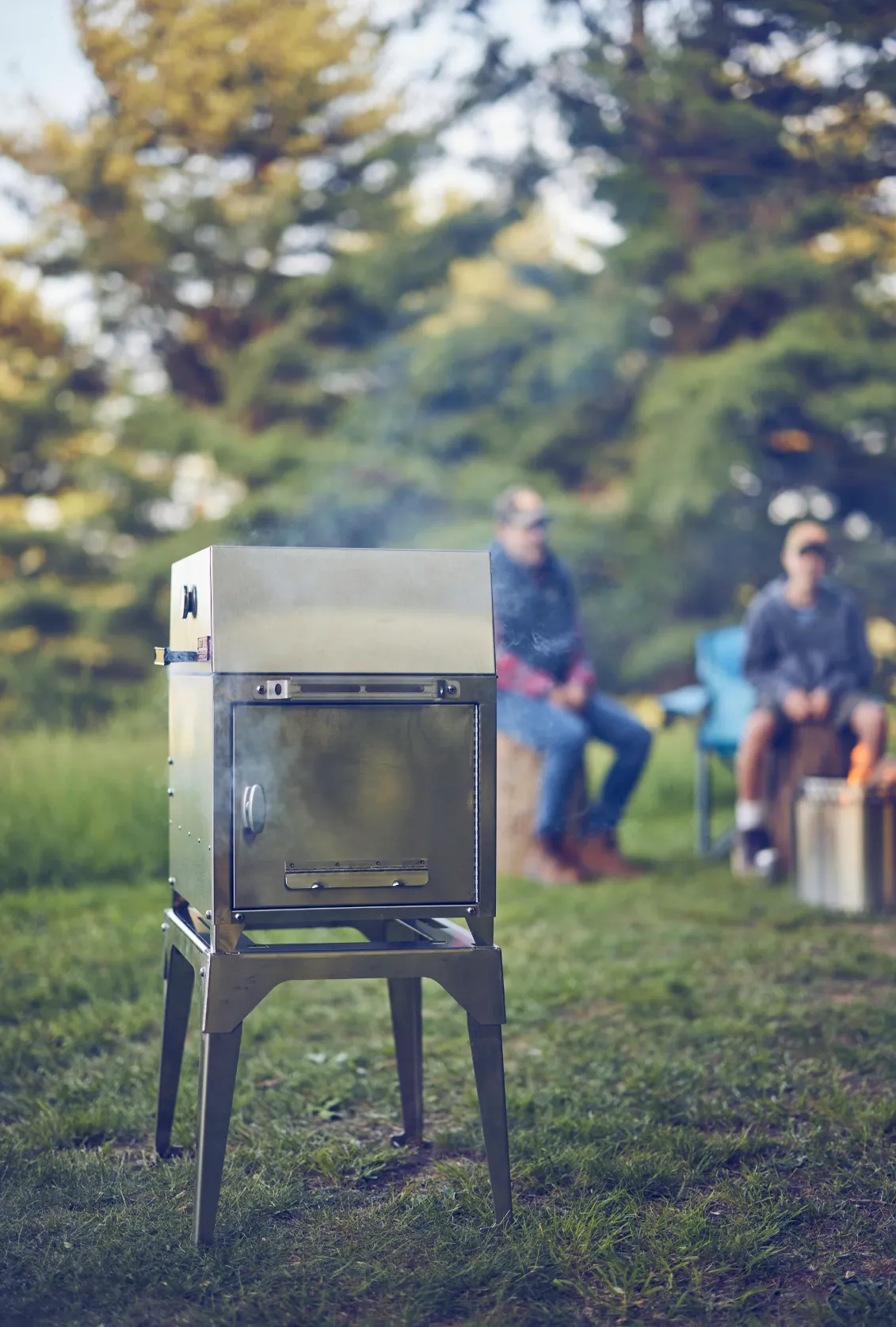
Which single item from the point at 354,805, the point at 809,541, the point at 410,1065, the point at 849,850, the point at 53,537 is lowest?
the point at 410,1065

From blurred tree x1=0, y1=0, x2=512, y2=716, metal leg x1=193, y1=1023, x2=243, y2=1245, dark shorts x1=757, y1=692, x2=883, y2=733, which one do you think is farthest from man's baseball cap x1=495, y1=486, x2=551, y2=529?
blurred tree x1=0, y1=0, x2=512, y2=716

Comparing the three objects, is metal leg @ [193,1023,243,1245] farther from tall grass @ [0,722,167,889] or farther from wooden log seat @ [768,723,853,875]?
wooden log seat @ [768,723,853,875]

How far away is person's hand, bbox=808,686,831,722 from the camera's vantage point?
5336 millimetres

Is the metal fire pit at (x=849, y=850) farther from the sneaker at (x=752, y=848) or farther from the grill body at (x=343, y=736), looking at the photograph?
the grill body at (x=343, y=736)

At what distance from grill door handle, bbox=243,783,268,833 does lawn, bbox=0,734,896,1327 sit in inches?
24.6

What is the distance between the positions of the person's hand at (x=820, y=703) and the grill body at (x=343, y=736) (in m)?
3.51

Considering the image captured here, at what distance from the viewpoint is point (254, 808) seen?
1953 mm

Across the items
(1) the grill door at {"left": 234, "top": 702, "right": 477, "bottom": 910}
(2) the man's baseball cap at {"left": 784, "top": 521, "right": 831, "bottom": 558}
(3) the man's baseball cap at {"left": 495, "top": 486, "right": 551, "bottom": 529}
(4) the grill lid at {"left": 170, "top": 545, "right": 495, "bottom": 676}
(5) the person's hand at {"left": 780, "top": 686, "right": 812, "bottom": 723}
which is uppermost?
(3) the man's baseball cap at {"left": 495, "top": 486, "right": 551, "bottom": 529}

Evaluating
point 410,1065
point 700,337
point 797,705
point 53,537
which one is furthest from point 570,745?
point 53,537

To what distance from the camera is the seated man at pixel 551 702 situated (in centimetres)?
498

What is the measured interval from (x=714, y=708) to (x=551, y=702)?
41.6 inches

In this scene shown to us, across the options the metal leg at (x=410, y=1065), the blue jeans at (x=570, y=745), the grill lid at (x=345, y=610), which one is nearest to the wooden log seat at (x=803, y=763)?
the blue jeans at (x=570, y=745)

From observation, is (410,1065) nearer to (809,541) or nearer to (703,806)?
(809,541)

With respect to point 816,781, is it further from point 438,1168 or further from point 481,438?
point 481,438
